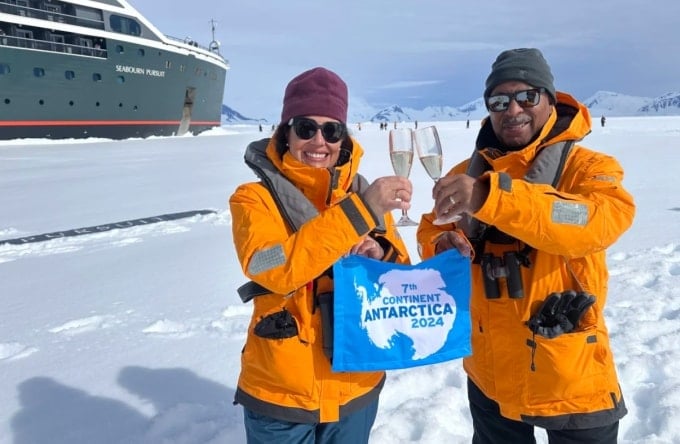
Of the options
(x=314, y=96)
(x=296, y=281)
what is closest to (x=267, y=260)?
(x=296, y=281)

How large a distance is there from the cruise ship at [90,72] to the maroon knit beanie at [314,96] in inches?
1164

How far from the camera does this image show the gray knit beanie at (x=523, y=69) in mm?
1868

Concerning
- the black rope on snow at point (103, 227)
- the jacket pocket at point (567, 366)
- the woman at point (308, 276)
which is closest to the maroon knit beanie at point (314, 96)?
the woman at point (308, 276)

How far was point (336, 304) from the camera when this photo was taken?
165cm

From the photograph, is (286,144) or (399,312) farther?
(286,144)

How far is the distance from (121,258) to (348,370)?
5.08m

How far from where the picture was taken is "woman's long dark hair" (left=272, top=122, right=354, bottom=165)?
1.80m

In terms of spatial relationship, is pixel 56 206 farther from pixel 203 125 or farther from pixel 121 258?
pixel 203 125

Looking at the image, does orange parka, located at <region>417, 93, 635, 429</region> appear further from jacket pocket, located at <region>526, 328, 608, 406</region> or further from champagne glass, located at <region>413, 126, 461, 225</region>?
champagne glass, located at <region>413, 126, 461, 225</region>

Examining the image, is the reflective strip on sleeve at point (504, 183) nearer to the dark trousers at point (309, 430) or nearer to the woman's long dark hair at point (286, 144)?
the woman's long dark hair at point (286, 144)

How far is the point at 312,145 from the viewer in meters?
1.75

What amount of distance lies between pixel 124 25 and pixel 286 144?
34.6 m

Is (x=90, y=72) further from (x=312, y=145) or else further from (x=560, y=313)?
(x=560, y=313)

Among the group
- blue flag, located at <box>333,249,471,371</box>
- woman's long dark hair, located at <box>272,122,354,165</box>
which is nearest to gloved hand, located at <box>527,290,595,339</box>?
blue flag, located at <box>333,249,471,371</box>
